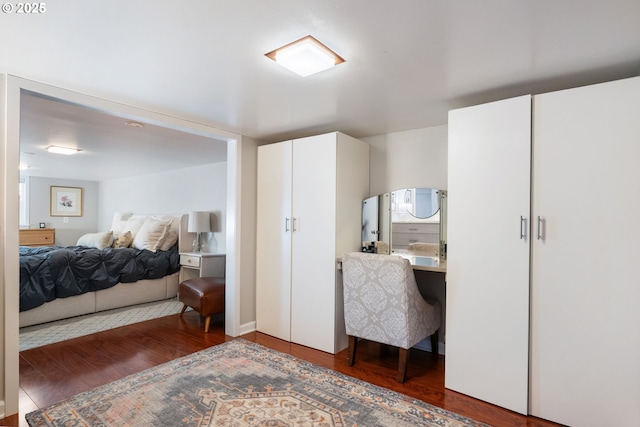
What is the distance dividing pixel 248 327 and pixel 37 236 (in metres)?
6.02

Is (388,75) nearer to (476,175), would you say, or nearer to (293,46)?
(293,46)

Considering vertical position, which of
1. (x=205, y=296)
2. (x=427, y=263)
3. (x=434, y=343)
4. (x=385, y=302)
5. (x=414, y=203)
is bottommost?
(x=434, y=343)

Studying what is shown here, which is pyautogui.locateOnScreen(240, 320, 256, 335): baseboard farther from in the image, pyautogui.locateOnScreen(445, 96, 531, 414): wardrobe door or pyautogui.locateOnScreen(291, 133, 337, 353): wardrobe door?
pyautogui.locateOnScreen(445, 96, 531, 414): wardrobe door

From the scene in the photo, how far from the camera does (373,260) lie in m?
2.58

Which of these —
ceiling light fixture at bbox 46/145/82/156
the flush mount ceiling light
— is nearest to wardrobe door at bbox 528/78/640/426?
the flush mount ceiling light

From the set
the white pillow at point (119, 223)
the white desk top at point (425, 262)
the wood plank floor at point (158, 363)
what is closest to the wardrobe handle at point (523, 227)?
the white desk top at point (425, 262)

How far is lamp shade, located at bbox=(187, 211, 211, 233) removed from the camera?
5.09m

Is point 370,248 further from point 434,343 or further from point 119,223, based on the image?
point 119,223

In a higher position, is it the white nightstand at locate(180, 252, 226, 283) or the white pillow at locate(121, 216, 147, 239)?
the white pillow at locate(121, 216, 147, 239)

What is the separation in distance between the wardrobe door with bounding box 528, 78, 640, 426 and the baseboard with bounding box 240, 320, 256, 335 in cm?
261

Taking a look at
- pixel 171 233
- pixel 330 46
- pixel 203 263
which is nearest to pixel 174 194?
pixel 171 233

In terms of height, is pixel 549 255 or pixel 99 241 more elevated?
pixel 549 255

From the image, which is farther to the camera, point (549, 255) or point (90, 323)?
point (90, 323)

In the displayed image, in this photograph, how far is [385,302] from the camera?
2547 millimetres
